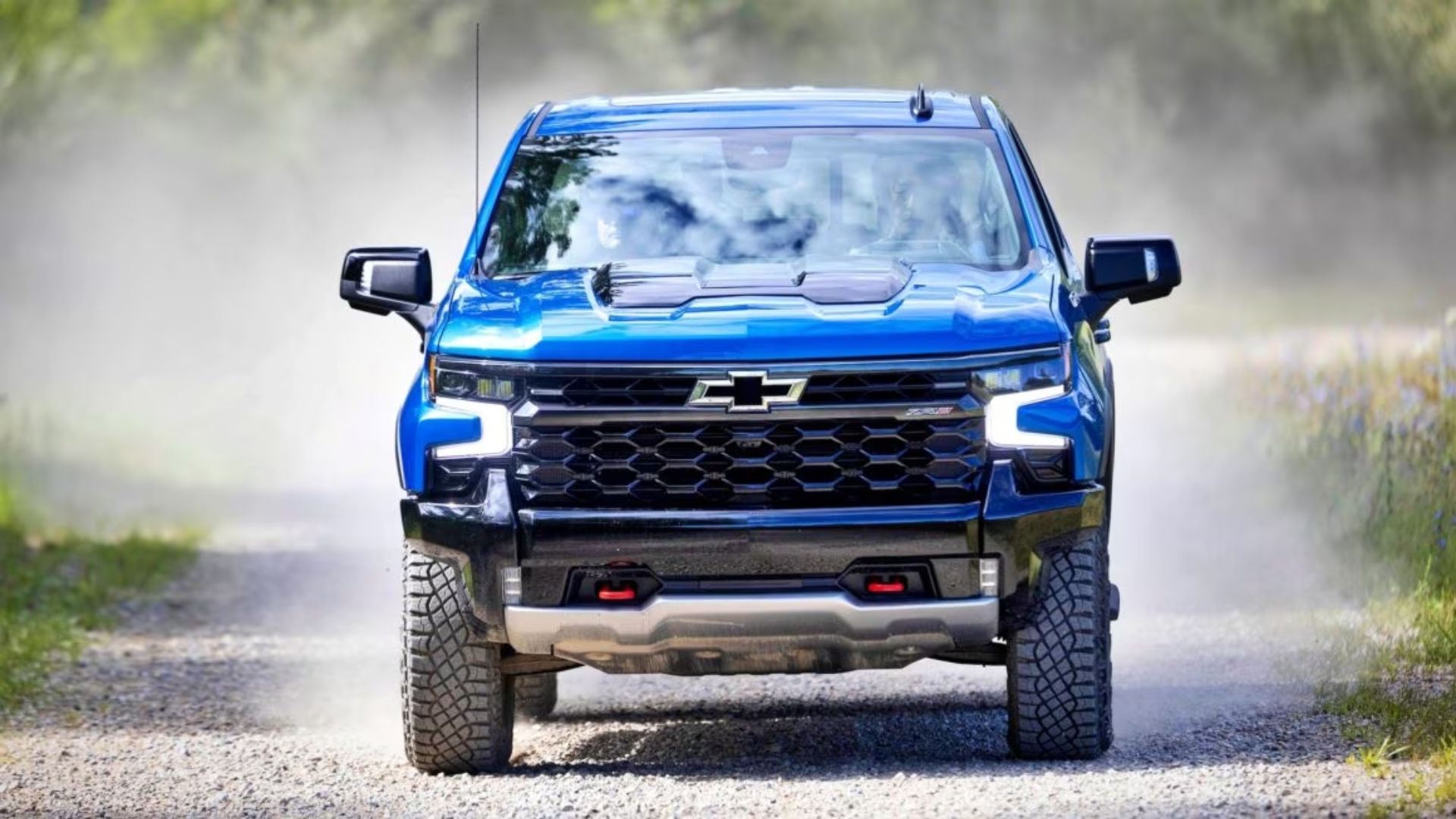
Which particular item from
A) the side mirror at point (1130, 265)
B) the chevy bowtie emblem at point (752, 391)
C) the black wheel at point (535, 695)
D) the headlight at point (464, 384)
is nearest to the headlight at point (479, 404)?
the headlight at point (464, 384)

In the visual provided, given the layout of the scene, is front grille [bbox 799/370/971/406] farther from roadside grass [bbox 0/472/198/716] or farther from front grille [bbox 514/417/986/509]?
roadside grass [bbox 0/472/198/716]

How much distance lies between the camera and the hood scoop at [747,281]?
313 inches

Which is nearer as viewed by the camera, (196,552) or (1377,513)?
(1377,513)

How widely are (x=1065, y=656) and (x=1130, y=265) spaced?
122 centimetres

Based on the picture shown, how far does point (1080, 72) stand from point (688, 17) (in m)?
4.94

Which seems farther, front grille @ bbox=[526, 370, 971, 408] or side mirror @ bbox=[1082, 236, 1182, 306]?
side mirror @ bbox=[1082, 236, 1182, 306]

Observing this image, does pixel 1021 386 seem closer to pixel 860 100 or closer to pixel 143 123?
pixel 860 100

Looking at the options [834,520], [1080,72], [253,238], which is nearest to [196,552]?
[834,520]

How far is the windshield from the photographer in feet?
28.5

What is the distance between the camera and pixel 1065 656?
26.1 feet

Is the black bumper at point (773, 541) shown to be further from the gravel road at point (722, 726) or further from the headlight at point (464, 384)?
the gravel road at point (722, 726)

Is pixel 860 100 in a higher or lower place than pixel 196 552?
higher

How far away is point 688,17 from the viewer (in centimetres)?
3525

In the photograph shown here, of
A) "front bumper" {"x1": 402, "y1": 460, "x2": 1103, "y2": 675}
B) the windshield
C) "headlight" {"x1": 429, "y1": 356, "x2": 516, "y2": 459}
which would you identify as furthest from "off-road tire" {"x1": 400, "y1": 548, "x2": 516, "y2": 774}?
the windshield
